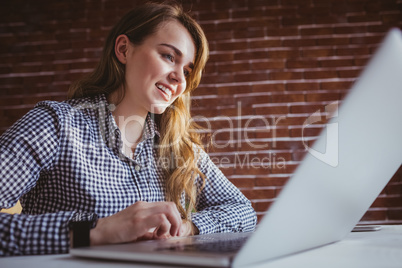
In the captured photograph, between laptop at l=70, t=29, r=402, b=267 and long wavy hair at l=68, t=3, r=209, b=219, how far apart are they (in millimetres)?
768

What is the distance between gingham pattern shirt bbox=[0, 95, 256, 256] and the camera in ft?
2.78

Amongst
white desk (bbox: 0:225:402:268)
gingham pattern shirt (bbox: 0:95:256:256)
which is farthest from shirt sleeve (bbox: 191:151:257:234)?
white desk (bbox: 0:225:402:268)

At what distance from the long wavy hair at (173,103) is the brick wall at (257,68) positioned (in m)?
1.42

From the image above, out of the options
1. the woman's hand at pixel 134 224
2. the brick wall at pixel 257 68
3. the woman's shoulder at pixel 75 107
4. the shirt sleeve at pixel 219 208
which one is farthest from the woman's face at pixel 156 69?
the brick wall at pixel 257 68

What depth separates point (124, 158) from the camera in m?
1.13

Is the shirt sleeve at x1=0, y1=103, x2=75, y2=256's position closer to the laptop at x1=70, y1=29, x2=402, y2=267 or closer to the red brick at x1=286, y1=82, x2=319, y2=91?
the laptop at x1=70, y1=29, x2=402, y2=267

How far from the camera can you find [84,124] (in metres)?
1.09

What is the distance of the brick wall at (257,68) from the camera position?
282 cm

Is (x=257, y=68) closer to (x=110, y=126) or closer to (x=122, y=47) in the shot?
(x=122, y=47)

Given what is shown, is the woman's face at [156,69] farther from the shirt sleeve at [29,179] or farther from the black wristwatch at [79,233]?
the black wristwatch at [79,233]

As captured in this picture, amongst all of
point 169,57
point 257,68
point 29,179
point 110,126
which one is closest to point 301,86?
point 257,68

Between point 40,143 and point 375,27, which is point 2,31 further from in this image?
point 375,27

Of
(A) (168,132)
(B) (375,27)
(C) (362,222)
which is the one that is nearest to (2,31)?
(A) (168,132)

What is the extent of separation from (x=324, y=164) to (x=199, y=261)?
18 cm
